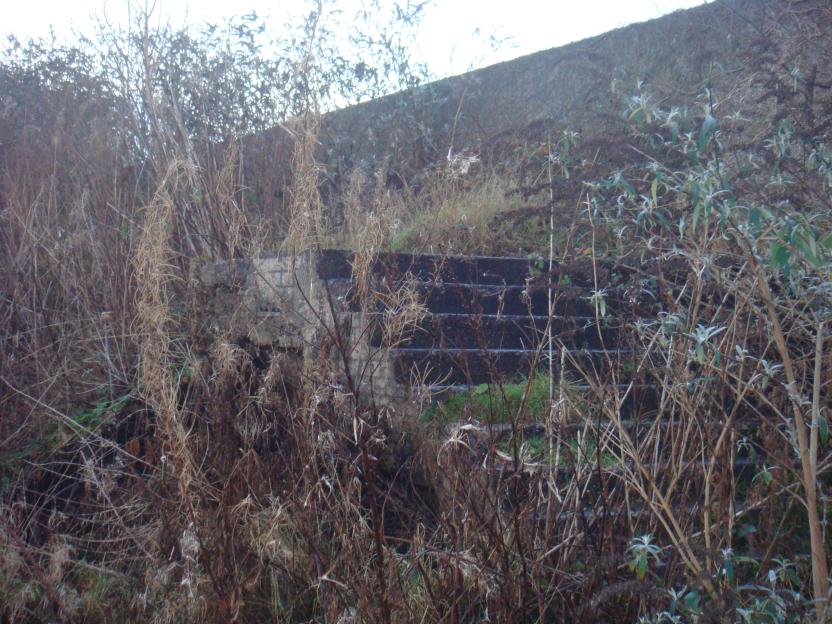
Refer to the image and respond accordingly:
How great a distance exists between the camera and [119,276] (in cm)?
589

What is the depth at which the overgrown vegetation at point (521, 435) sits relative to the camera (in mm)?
2793

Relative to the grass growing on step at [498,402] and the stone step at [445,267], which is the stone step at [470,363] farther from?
the stone step at [445,267]

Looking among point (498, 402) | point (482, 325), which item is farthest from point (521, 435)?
point (482, 325)

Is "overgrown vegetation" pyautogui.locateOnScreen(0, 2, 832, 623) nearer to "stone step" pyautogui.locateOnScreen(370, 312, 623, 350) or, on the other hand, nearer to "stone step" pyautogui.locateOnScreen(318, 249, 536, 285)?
"stone step" pyautogui.locateOnScreen(370, 312, 623, 350)

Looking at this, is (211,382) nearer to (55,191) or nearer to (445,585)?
(445,585)

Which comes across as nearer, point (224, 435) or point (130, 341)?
point (224, 435)

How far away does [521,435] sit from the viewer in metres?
3.06

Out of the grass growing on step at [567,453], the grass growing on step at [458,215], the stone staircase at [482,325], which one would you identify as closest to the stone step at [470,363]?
the stone staircase at [482,325]

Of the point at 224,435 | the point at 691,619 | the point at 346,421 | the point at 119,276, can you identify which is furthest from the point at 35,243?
the point at 691,619

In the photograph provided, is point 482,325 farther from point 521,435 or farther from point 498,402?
point 521,435

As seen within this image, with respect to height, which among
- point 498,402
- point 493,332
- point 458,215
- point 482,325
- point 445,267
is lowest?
point 498,402

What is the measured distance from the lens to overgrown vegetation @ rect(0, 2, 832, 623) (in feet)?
9.16

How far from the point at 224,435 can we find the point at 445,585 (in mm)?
1402

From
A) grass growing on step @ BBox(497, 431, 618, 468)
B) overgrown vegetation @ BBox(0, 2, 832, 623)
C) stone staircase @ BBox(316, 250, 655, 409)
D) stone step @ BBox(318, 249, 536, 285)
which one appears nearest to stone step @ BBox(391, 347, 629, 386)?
stone staircase @ BBox(316, 250, 655, 409)
